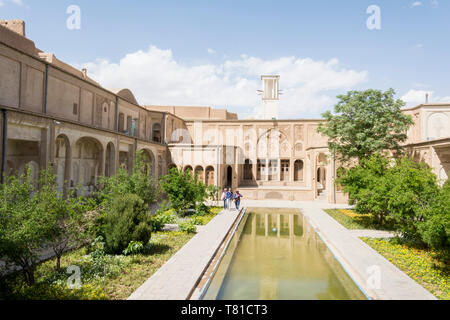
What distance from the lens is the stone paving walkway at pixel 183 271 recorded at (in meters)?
6.62

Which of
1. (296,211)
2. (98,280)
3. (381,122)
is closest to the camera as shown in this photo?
(98,280)

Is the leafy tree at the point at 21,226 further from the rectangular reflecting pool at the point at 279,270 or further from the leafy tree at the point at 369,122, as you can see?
the leafy tree at the point at 369,122

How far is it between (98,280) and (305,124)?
29.2 metres

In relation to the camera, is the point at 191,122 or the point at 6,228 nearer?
the point at 6,228

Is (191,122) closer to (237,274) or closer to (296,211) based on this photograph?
(296,211)

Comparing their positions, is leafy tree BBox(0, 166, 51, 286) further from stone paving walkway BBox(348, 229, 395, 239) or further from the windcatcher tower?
the windcatcher tower

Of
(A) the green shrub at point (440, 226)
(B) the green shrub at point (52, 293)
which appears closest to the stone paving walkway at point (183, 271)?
(B) the green shrub at point (52, 293)

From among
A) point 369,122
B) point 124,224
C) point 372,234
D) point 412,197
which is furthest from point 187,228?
point 369,122

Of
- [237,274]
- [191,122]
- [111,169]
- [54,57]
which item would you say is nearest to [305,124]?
[191,122]

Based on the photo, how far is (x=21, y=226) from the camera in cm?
636

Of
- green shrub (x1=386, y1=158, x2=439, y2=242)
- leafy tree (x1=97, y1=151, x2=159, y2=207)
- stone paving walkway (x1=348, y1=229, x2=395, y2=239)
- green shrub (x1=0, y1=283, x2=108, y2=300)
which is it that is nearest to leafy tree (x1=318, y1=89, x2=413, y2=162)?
stone paving walkway (x1=348, y1=229, x2=395, y2=239)

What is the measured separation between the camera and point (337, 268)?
353 inches

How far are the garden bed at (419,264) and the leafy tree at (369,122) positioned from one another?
732 centimetres

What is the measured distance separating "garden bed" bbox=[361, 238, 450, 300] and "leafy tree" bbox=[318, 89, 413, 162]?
732 centimetres
